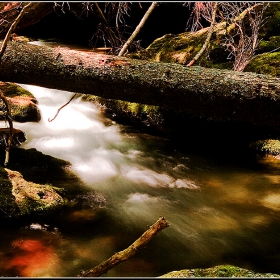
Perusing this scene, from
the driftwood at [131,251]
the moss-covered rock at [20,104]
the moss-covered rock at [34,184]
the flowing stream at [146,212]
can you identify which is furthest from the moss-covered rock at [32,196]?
the moss-covered rock at [20,104]

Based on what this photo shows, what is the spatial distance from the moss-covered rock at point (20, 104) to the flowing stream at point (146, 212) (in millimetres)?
171

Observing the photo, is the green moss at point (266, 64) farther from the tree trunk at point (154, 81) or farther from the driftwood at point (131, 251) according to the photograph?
the driftwood at point (131, 251)

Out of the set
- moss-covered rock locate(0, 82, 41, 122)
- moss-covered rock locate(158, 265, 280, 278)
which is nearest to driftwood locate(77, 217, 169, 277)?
moss-covered rock locate(158, 265, 280, 278)

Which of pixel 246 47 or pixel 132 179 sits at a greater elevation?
pixel 246 47

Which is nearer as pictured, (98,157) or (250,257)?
(250,257)

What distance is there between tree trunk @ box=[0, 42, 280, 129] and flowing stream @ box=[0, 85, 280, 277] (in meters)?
1.35

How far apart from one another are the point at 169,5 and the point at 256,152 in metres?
7.35

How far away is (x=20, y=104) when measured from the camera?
6.56m

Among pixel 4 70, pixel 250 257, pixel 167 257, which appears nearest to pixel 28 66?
pixel 4 70

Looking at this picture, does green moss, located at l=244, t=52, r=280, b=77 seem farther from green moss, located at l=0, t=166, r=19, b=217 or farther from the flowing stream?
green moss, located at l=0, t=166, r=19, b=217

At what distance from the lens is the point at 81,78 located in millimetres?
3746

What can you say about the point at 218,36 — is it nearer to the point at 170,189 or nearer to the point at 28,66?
the point at 170,189

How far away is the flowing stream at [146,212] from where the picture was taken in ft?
10.5

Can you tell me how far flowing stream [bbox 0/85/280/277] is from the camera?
10.5 feet
